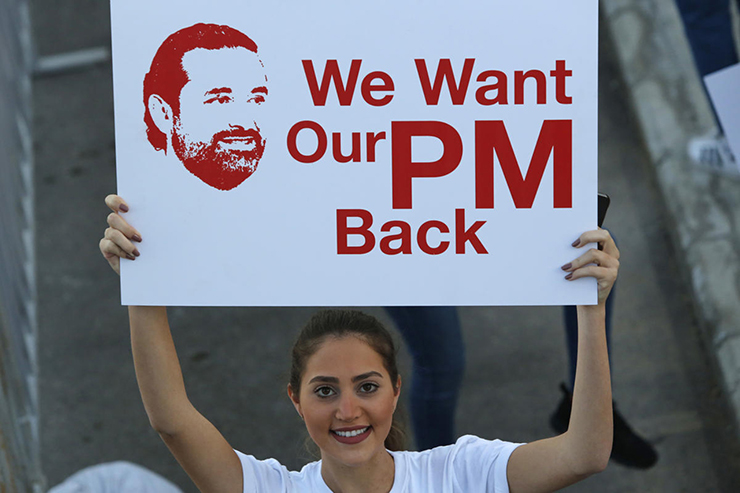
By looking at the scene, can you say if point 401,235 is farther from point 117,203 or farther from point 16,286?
point 16,286

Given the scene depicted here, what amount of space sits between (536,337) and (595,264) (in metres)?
2.21

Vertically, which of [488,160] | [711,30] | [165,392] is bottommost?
[165,392]

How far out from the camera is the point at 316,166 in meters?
1.80

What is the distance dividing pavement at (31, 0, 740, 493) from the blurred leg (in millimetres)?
622

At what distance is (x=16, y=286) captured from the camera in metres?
3.47

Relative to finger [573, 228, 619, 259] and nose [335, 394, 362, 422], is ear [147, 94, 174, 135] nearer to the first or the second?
nose [335, 394, 362, 422]

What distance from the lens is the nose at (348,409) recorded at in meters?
1.97

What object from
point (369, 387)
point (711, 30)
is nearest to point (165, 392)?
point (369, 387)

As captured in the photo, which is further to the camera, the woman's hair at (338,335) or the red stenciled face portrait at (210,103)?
the woman's hair at (338,335)

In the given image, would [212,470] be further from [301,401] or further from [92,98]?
[92,98]

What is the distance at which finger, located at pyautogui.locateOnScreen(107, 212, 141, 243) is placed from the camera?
1.79 meters

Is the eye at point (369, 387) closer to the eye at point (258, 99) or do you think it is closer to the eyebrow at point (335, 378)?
the eyebrow at point (335, 378)


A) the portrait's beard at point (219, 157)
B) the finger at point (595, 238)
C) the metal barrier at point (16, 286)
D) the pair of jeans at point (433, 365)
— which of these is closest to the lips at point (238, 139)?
the portrait's beard at point (219, 157)

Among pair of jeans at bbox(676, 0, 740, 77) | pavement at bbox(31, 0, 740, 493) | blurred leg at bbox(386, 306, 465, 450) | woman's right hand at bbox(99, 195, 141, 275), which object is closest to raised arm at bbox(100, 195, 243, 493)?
woman's right hand at bbox(99, 195, 141, 275)
